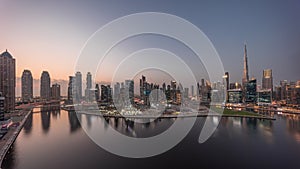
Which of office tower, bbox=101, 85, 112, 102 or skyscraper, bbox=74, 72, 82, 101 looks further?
office tower, bbox=101, 85, 112, 102

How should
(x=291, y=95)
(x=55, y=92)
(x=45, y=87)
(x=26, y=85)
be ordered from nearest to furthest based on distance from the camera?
(x=291, y=95) < (x=26, y=85) < (x=45, y=87) < (x=55, y=92)

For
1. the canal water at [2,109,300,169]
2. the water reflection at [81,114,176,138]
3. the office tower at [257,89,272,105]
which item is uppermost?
the office tower at [257,89,272,105]

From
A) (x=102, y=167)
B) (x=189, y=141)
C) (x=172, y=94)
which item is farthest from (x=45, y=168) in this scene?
(x=172, y=94)

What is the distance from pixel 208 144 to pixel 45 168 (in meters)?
4.40

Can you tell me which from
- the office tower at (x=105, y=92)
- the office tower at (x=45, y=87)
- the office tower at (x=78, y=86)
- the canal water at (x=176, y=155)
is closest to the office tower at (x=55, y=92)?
the office tower at (x=45, y=87)

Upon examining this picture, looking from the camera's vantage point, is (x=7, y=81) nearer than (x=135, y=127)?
No

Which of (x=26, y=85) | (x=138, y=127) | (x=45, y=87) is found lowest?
(x=138, y=127)

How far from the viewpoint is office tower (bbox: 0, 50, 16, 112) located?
12.2m

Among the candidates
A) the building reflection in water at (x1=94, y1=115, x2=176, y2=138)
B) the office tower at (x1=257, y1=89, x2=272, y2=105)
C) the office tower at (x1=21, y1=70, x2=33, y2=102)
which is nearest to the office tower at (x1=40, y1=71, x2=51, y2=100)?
the office tower at (x1=21, y1=70, x2=33, y2=102)

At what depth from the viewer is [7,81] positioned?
1276 cm

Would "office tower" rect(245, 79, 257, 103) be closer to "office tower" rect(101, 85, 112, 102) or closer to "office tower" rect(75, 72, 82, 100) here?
"office tower" rect(101, 85, 112, 102)

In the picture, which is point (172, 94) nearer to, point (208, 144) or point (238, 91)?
point (238, 91)

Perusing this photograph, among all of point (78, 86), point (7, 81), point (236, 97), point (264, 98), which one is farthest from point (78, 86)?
point (264, 98)

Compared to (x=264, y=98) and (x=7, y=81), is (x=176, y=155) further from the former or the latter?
(x=264, y=98)
